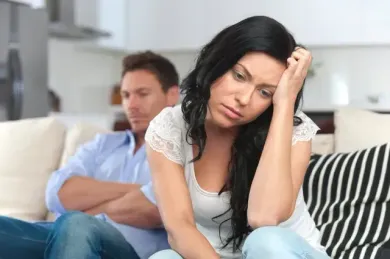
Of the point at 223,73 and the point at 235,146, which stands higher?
the point at 223,73

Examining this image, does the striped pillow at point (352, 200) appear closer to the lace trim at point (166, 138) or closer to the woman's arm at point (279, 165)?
the woman's arm at point (279, 165)

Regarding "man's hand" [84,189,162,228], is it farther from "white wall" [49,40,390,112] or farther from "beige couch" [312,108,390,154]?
"white wall" [49,40,390,112]

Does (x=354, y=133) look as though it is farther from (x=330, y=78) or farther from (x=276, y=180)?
(x=330, y=78)

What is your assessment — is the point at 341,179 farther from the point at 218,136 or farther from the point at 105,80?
the point at 105,80

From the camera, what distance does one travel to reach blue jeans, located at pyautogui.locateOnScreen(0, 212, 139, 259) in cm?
148

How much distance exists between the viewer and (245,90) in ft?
4.78

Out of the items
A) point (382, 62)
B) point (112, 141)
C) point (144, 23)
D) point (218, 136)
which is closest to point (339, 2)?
point (382, 62)

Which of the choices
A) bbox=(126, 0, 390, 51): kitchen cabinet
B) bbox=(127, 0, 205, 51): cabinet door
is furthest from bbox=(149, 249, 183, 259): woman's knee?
bbox=(127, 0, 205, 51): cabinet door

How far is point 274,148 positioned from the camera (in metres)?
1.50

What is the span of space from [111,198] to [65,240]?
20.3 inches

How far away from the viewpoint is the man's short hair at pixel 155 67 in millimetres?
2283

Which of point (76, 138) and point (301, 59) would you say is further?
point (76, 138)

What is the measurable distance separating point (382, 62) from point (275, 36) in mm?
3246

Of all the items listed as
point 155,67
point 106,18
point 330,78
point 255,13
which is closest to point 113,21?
point 106,18
